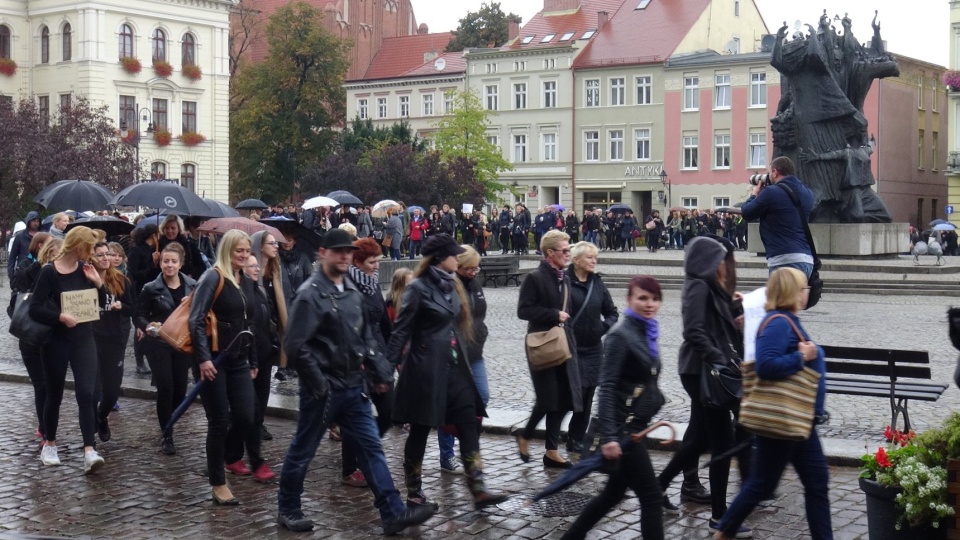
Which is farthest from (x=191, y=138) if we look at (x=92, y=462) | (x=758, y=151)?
(x=92, y=462)

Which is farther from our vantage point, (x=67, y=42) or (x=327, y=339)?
(x=67, y=42)

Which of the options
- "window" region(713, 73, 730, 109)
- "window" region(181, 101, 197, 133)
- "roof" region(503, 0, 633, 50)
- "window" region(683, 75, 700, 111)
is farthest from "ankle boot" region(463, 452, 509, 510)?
"roof" region(503, 0, 633, 50)

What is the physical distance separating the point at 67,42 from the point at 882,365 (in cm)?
6094

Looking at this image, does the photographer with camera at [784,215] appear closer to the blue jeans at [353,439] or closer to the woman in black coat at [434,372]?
the woman in black coat at [434,372]

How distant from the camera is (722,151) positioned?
211ft

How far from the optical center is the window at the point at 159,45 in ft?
216

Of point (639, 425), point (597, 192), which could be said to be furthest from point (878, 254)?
point (597, 192)

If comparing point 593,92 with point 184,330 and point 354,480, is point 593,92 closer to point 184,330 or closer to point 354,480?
point 354,480

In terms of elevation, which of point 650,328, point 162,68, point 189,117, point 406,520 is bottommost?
point 406,520

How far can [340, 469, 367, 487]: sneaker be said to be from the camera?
8648 mm

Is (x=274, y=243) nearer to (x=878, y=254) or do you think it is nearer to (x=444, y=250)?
(x=444, y=250)

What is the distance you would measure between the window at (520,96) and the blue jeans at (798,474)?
2571 inches

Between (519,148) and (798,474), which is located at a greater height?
(519,148)

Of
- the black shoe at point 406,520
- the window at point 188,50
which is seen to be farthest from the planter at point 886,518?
the window at point 188,50
